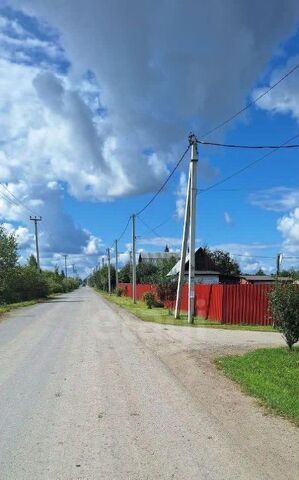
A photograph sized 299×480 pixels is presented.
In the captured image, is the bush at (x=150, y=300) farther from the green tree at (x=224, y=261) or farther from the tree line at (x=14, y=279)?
the green tree at (x=224, y=261)

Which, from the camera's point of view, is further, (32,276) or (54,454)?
(32,276)

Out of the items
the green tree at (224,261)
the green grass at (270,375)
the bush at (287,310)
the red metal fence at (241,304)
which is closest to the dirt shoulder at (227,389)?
the green grass at (270,375)

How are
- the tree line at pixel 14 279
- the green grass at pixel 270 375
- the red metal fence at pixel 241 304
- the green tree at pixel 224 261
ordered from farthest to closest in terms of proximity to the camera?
the green tree at pixel 224 261, the tree line at pixel 14 279, the red metal fence at pixel 241 304, the green grass at pixel 270 375

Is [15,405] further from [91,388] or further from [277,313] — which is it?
[277,313]

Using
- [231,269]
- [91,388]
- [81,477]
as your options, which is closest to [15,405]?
[91,388]

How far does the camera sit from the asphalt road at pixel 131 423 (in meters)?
5.20

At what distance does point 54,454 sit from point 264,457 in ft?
6.94

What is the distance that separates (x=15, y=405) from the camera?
7.82 meters

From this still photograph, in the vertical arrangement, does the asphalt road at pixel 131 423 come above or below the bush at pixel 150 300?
above

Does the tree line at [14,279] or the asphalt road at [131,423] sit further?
the tree line at [14,279]

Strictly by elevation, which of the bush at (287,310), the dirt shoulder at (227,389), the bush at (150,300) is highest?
the bush at (287,310)

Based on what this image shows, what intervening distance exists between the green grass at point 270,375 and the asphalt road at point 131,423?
27 centimetres

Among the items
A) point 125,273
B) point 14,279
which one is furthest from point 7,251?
point 125,273

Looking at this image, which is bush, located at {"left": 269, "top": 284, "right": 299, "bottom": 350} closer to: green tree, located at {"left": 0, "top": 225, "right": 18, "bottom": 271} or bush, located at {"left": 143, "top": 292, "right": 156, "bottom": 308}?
bush, located at {"left": 143, "top": 292, "right": 156, "bottom": 308}
